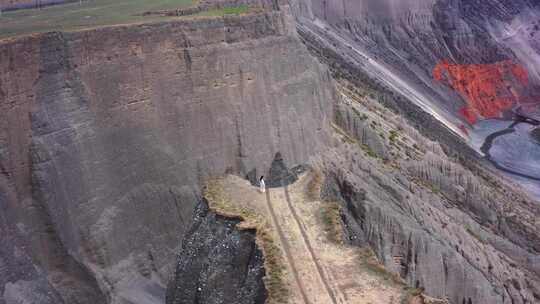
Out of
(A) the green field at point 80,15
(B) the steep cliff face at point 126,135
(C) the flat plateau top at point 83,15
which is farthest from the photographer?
(A) the green field at point 80,15

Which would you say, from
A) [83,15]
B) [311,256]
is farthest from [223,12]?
[311,256]

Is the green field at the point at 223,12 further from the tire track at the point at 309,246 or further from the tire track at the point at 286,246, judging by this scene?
the tire track at the point at 286,246

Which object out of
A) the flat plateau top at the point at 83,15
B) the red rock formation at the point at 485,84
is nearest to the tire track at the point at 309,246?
the flat plateau top at the point at 83,15

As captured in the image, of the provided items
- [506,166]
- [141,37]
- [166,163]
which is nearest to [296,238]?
[166,163]

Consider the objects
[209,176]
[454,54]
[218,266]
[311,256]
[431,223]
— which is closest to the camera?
[311,256]

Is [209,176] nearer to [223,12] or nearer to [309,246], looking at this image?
[309,246]

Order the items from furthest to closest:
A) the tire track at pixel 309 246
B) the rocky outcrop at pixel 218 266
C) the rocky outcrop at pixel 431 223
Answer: the rocky outcrop at pixel 431 223 → the rocky outcrop at pixel 218 266 → the tire track at pixel 309 246
